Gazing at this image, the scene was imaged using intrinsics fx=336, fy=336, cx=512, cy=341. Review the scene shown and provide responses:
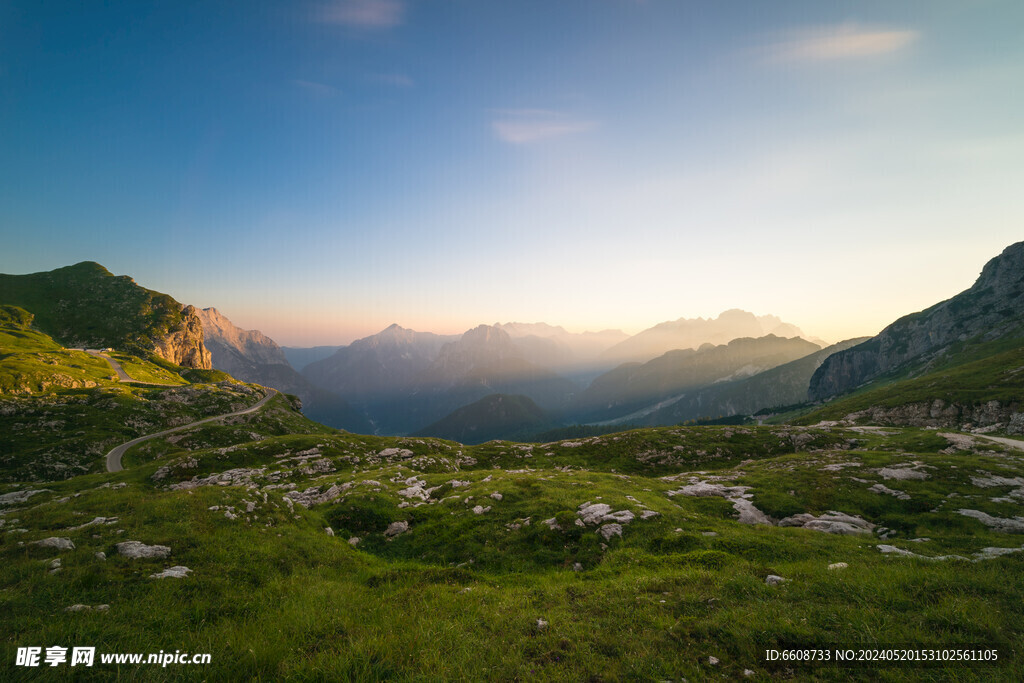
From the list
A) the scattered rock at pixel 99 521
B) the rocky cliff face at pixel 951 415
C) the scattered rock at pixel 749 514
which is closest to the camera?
the scattered rock at pixel 99 521

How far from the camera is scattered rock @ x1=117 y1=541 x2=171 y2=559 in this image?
1191 centimetres

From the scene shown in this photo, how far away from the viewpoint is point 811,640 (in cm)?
843

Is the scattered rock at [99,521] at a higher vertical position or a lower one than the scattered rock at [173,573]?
higher

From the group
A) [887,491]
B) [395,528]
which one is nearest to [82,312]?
[395,528]

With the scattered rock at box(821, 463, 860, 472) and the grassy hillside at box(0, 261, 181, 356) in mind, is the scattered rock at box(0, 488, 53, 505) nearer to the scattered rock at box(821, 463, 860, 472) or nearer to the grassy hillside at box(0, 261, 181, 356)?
the scattered rock at box(821, 463, 860, 472)

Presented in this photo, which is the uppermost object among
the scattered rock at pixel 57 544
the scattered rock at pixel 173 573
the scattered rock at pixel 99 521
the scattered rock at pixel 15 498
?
the scattered rock at pixel 57 544

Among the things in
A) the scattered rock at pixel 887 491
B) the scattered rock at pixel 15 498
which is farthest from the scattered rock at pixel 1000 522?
the scattered rock at pixel 15 498

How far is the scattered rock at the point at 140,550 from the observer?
11.9 metres

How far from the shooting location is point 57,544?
1184cm

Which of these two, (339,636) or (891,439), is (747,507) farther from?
(891,439)

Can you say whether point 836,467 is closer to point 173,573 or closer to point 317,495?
point 173,573

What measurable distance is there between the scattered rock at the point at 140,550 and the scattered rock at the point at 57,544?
135 cm

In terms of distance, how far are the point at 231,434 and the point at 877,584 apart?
9889cm

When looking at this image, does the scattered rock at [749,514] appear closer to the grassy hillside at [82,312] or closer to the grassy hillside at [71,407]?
the grassy hillside at [71,407]
